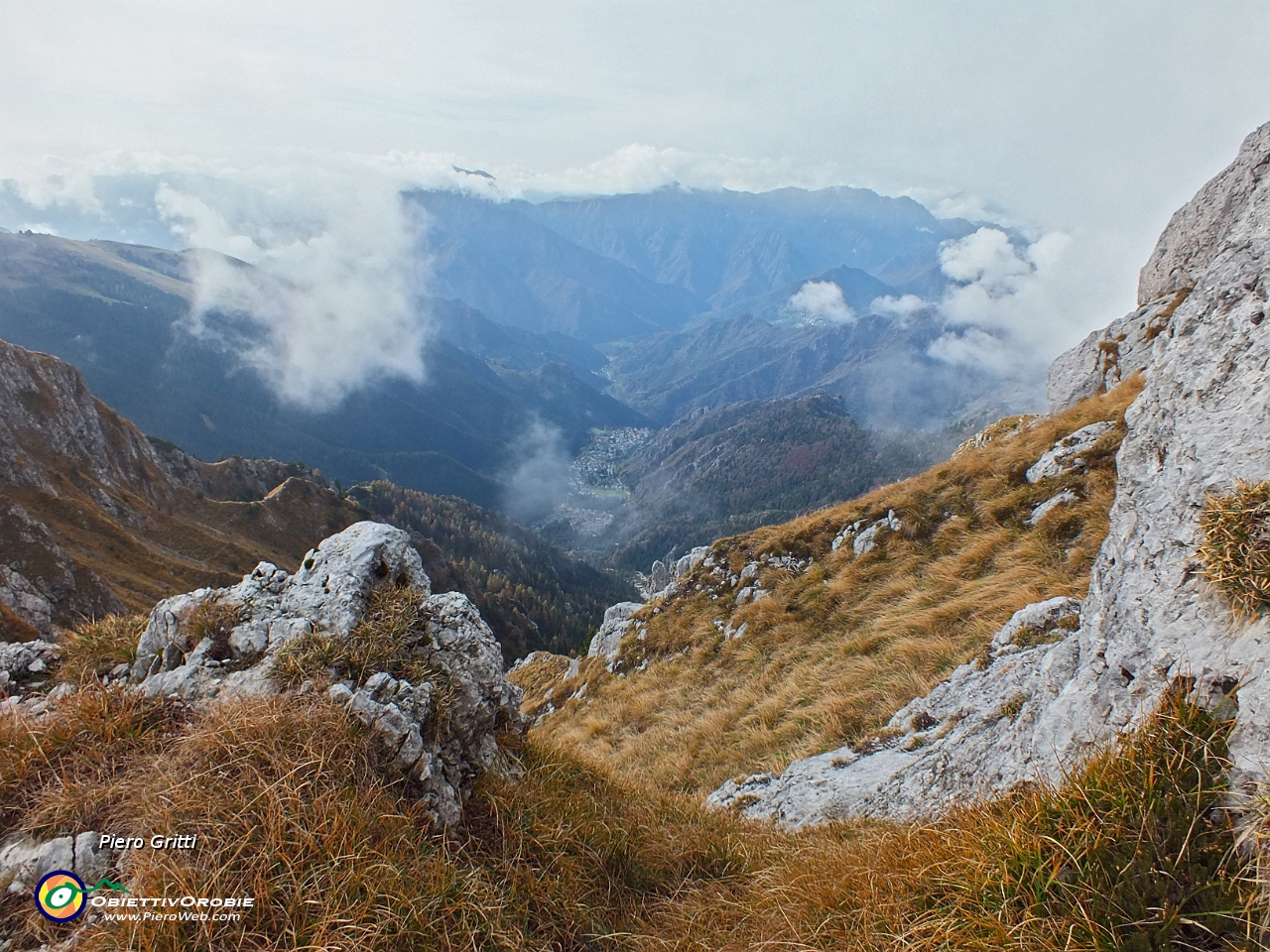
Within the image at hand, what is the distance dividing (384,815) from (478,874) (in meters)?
0.96

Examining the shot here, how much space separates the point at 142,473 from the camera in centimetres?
13812

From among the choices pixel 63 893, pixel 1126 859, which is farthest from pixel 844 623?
pixel 63 893

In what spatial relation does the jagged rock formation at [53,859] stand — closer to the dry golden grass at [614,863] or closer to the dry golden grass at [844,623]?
the dry golden grass at [614,863]

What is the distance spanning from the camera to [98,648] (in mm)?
7406

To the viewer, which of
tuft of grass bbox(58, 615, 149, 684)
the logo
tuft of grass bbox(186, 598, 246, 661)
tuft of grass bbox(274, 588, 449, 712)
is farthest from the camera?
tuft of grass bbox(58, 615, 149, 684)

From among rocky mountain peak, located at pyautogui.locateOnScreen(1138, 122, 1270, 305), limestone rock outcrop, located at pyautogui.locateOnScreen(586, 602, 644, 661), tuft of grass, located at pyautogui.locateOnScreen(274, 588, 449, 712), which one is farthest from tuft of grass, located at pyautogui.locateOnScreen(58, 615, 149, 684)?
rocky mountain peak, located at pyautogui.locateOnScreen(1138, 122, 1270, 305)

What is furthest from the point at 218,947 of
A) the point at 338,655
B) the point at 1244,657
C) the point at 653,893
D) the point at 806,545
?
the point at 806,545

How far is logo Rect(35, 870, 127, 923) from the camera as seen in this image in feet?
13.0

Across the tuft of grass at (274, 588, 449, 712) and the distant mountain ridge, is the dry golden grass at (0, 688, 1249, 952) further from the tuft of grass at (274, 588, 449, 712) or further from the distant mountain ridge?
the distant mountain ridge

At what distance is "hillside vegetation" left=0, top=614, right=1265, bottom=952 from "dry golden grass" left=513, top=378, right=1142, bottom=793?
3755 mm

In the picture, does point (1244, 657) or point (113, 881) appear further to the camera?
point (113, 881)

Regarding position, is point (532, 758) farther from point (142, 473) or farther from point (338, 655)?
point (142, 473)

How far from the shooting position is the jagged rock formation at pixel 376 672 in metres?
5.85

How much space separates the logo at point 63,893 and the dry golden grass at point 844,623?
6.46 meters
